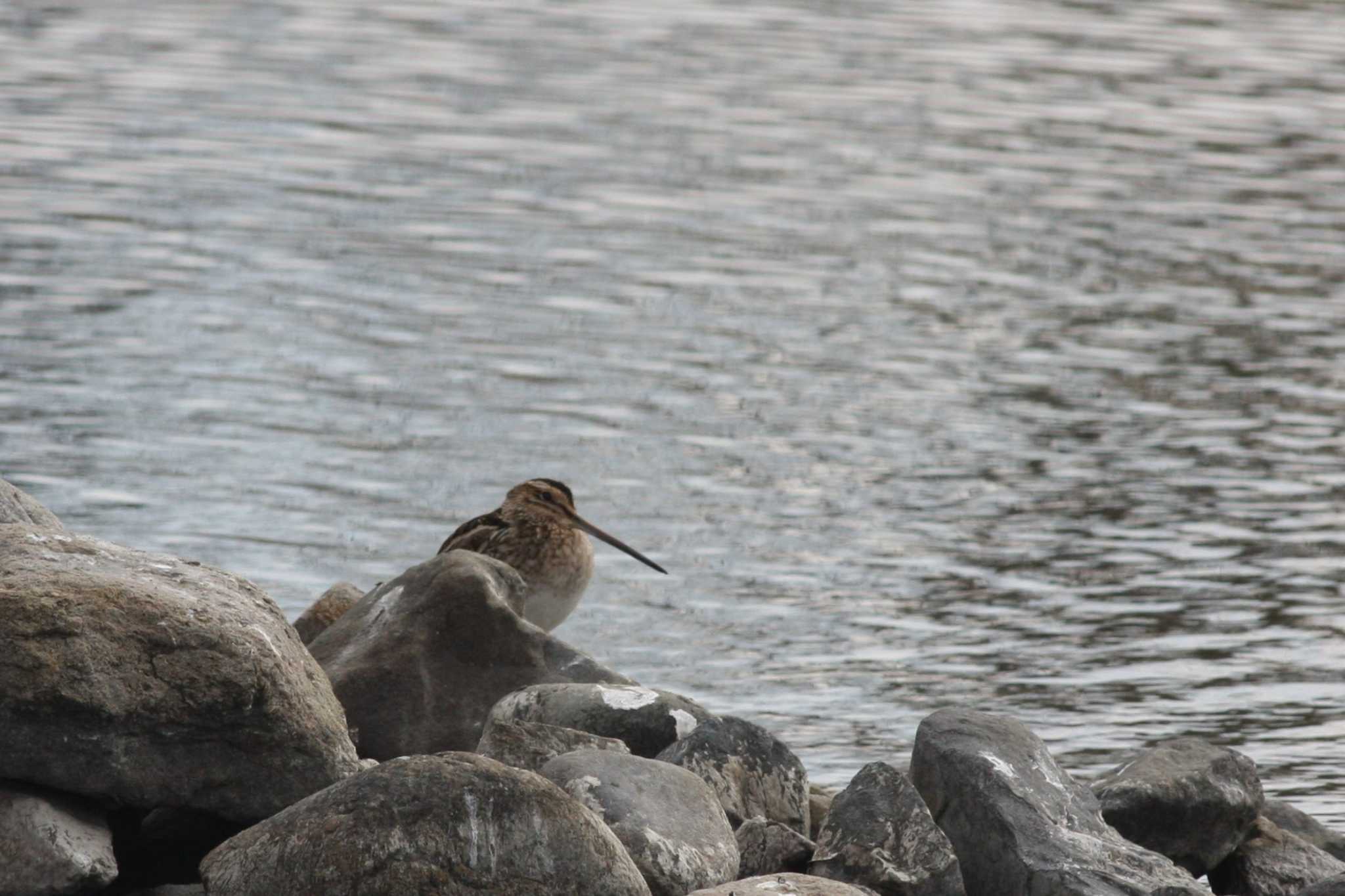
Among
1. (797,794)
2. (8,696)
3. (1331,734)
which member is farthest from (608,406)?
(8,696)

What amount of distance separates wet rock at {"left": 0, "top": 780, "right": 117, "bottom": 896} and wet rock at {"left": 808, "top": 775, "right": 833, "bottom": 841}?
105 inches

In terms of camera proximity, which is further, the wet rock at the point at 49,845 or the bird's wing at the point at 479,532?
the bird's wing at the point at 479,532

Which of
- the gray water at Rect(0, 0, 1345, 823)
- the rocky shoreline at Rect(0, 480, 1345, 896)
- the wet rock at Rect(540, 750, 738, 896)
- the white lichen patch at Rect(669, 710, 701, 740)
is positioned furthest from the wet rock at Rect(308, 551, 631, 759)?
the gray water at Rect(0, 0, 1345, 823)

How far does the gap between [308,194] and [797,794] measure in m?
14.9

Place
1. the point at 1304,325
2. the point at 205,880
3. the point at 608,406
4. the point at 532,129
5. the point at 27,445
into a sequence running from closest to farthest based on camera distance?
the point at 205,880
the point at 27,445
the point at 608,406
the point at 1304,325
the point at 532,129

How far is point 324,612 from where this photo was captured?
32.4ft

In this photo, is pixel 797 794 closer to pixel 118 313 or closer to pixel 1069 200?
pixel 118 313

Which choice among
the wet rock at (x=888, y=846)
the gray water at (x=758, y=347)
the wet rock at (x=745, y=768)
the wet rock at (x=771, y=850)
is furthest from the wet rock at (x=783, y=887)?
the gray water at (x=758, y=347)

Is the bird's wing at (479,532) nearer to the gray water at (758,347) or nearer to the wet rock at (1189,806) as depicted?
the gray water at (758,347)

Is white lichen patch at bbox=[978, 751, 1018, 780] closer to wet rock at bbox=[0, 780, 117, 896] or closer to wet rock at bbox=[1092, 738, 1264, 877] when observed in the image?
wet rock at bbox=[1092, 738, 1264, 877]

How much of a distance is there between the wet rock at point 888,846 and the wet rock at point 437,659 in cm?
143

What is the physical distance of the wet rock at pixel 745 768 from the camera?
7832 mm

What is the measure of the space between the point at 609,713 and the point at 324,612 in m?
2.11

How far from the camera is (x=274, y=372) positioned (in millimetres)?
16203
